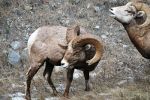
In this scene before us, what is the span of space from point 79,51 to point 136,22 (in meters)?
1.74

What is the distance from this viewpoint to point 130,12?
10.4 meters

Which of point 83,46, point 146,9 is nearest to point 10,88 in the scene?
point 83,46

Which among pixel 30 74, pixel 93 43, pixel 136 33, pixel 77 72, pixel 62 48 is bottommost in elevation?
pixel 77 72

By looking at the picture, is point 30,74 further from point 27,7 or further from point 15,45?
point 27,7

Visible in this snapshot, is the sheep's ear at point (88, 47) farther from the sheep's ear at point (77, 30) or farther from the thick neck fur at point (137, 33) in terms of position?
the thick neck fur at point (137, 33)

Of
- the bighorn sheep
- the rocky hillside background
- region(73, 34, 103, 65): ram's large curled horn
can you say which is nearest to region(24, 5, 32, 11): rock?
the rocky hillside background

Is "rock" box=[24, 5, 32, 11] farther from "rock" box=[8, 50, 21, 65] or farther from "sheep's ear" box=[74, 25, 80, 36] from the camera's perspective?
"sheep's ear" box=[74, 25, 80, 36]

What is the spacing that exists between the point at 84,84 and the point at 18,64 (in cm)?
226

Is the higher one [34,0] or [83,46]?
[83,46]

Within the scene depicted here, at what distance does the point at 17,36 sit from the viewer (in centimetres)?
1360

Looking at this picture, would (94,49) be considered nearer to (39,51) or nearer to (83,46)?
(83,46)

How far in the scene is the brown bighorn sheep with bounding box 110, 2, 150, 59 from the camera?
408 inches

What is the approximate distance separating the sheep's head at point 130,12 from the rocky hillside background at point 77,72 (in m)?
1.45

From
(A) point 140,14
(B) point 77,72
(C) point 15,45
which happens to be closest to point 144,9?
(A) point 140,14
